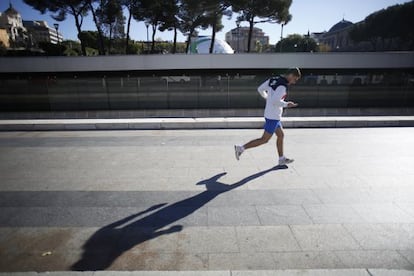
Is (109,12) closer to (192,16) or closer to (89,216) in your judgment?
(192,16)

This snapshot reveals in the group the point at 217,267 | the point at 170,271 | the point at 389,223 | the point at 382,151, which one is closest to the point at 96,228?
the point at 170,271

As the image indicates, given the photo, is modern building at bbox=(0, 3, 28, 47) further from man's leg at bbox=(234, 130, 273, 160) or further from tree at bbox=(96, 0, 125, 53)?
man's leg at bbox=(234, 130, 273, 160)

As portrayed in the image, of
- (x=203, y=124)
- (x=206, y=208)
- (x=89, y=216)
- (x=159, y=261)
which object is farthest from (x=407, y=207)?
(x=203, y=124)

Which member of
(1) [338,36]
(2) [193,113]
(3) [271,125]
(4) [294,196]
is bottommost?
(4) [294,196]

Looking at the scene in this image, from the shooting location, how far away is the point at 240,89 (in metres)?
14.7

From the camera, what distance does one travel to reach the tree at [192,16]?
99.8 feet

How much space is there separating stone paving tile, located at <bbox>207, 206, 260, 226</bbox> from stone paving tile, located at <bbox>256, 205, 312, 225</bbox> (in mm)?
108

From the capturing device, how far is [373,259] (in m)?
2.65

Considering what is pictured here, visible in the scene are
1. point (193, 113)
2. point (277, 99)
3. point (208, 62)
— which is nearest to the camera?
point (277, 99)

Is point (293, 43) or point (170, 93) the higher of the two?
point (293, 43)

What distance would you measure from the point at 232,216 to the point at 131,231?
1.31 m

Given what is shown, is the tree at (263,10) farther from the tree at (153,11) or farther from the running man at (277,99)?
the running man at (277,99)

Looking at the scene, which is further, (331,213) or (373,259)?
(331,213)

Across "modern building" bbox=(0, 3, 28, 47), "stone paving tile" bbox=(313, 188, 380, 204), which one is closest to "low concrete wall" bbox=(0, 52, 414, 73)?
"stone paving tile" bbox=(313, 188, 380, 204)
